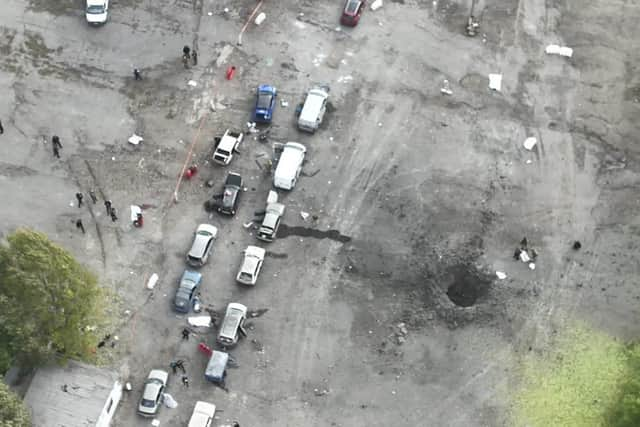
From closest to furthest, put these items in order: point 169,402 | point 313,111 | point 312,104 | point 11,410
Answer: point 11,410
point 169,402
point 313,111
point 312,104

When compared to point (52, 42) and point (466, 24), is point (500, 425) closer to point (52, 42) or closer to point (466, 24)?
point (466, 24)

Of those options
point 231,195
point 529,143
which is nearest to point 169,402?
point 231,195

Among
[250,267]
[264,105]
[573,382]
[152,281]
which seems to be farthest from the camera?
[264,105]

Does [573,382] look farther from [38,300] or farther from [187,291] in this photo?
[38,300]

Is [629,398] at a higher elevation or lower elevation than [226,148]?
higher

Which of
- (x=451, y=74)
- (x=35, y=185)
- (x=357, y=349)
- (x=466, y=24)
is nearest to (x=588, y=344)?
(x=357, y=349)

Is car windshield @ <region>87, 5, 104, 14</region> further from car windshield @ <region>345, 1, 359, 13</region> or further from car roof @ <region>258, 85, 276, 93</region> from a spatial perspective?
car windshield @ <region>345, 1, 359, 13</region>

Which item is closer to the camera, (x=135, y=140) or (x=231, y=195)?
(x=231, y=195)

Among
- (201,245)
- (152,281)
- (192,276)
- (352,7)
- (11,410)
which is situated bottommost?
(152,281)
